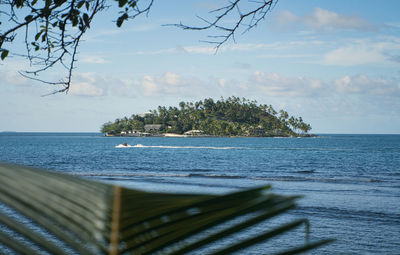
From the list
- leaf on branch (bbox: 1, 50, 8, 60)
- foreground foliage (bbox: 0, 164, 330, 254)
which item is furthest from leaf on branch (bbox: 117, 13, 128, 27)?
foreground foliage (bbox: 0, 164, 330, 254)

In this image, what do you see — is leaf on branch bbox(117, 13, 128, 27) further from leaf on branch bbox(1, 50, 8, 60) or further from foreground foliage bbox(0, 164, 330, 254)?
foreground foliage bbox(0, 164, 330, 254)

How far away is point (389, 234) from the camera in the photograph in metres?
11.6

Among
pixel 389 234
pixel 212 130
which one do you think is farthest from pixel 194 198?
pixel 212 130

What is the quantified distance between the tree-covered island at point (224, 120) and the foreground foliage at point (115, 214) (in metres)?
147

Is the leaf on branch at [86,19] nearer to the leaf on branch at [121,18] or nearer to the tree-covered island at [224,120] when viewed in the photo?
the leaf on branch at [121,18]

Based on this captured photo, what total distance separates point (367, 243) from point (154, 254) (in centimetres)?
1119

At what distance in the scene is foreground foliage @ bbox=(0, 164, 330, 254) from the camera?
1.98ft

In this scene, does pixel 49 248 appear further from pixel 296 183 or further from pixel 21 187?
pixel 296 183

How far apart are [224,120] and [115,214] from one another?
156 m

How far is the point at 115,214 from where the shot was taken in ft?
2.02

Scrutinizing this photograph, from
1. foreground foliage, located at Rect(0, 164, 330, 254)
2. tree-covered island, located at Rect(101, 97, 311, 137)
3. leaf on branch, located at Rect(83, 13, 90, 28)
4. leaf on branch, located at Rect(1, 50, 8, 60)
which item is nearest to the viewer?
foreground foliage, located at Rect(0, 164, 330, 254)

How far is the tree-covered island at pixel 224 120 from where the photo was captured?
150 metres

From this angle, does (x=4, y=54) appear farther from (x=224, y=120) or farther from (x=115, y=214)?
(x=224, y=120)

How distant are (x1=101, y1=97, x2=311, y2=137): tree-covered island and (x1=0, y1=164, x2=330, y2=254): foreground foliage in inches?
5769
